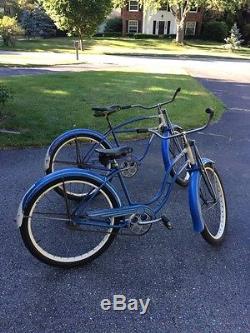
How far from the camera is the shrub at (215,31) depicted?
40.8m

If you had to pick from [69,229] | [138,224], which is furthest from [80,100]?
[138,224]

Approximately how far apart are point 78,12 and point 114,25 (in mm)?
21580

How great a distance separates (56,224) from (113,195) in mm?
987

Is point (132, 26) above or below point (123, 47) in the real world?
above

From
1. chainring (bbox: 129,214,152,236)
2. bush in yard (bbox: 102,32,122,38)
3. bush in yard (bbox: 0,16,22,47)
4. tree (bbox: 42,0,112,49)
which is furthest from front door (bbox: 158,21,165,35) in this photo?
chainring (bbox: 129,214,152,236)

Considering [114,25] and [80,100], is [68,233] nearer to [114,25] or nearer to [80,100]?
[80,100]

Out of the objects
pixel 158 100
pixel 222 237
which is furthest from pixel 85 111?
pixel 222 237

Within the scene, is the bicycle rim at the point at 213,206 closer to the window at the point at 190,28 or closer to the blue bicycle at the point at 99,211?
the blue bicycle at the point at 99,211

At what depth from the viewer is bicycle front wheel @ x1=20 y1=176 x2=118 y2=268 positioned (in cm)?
317

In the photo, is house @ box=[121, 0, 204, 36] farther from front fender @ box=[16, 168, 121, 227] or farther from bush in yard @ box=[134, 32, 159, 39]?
front fender @ box=[16, 168, 121, 227]

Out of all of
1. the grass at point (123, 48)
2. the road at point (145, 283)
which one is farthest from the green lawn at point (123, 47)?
the road at point (145, 283)

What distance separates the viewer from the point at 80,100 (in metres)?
9.48

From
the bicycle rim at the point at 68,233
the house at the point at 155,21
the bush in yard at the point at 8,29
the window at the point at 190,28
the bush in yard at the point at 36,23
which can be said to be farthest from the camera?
the window at the point at 190,28

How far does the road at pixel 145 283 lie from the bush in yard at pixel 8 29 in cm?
2639
